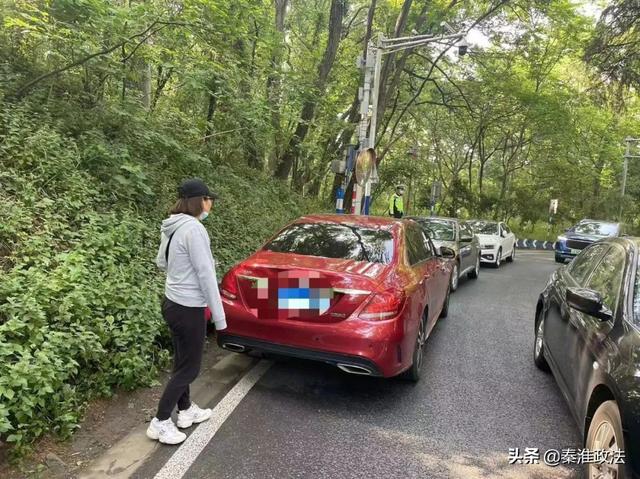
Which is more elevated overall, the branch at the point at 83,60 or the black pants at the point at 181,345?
the branch at the point at 83,60


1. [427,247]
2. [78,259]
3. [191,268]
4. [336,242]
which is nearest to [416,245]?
[427,247]

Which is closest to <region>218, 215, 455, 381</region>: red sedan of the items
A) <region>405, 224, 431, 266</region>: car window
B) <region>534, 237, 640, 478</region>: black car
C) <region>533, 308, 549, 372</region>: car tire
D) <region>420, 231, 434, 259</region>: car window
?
<region>405, 224, 431, 266</region>: car window

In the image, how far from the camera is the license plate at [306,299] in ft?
12.7

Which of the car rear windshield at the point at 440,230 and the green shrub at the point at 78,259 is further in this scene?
the car rear windshield at the point at 440,230

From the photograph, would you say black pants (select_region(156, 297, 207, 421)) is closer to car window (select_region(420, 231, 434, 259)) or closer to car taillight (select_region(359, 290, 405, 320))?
car taillight (select_region(359, 290, 405, 320))

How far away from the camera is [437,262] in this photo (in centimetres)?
598

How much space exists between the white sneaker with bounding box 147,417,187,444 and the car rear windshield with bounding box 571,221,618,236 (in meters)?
17.3

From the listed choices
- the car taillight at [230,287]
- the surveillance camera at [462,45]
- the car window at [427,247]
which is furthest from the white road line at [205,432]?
the surveillance camera at [462,45]

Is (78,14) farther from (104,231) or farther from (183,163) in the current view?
(104,231)

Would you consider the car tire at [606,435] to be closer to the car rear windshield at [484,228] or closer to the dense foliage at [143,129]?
the dense foliage at [143,129]

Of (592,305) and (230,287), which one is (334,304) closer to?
(230,287)

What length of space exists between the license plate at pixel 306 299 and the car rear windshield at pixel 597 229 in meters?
16.1

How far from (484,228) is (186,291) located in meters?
13.5

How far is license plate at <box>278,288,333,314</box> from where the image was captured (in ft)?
12.7
